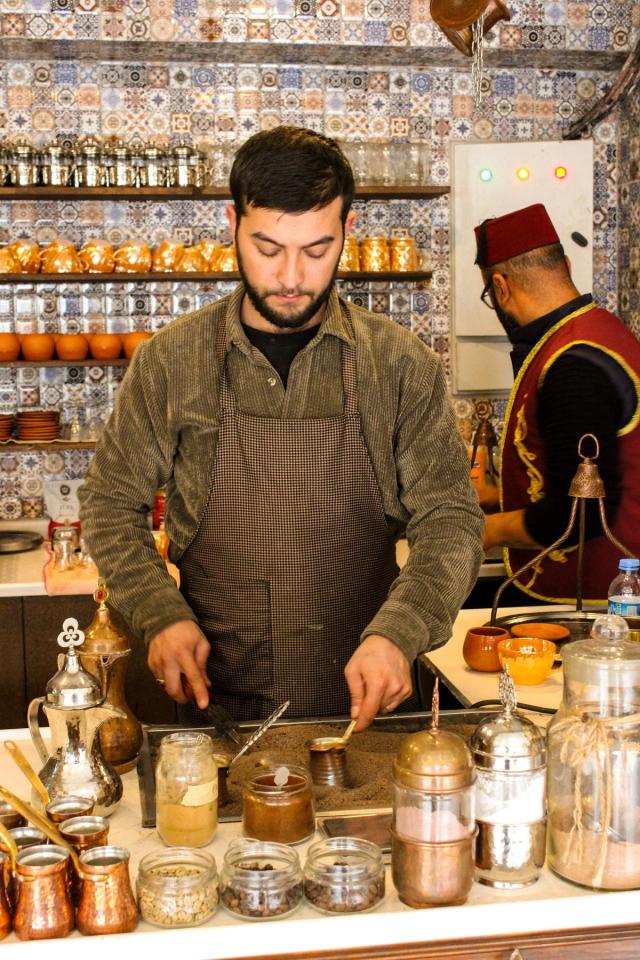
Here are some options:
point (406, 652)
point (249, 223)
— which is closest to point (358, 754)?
point (406, 652)

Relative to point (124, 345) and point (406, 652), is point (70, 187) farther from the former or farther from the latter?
point (406, 652)

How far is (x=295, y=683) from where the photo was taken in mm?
2441

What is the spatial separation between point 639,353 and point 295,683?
1.66 meters

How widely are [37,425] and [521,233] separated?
2.27m

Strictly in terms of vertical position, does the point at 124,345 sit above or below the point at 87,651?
above

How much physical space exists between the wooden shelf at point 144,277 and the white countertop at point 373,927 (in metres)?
3.66

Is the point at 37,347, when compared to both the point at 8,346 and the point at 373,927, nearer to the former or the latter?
the point at 8,346

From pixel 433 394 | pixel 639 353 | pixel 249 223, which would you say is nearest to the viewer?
pixel 249 223

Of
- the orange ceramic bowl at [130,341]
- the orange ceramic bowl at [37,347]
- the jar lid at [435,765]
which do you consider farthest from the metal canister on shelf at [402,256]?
the jar lid at [435,765]

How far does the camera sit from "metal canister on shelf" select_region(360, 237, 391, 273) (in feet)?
16.4

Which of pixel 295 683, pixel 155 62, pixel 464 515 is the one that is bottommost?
pixel 295 683

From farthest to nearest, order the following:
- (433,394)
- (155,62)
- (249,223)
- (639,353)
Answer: (155,62) < (639,353) < (433,394) < (249,223)

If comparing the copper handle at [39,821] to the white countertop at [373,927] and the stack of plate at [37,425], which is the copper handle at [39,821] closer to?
the white countertop at [373,927]

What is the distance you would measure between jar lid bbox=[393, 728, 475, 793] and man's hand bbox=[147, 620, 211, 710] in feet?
2.21
